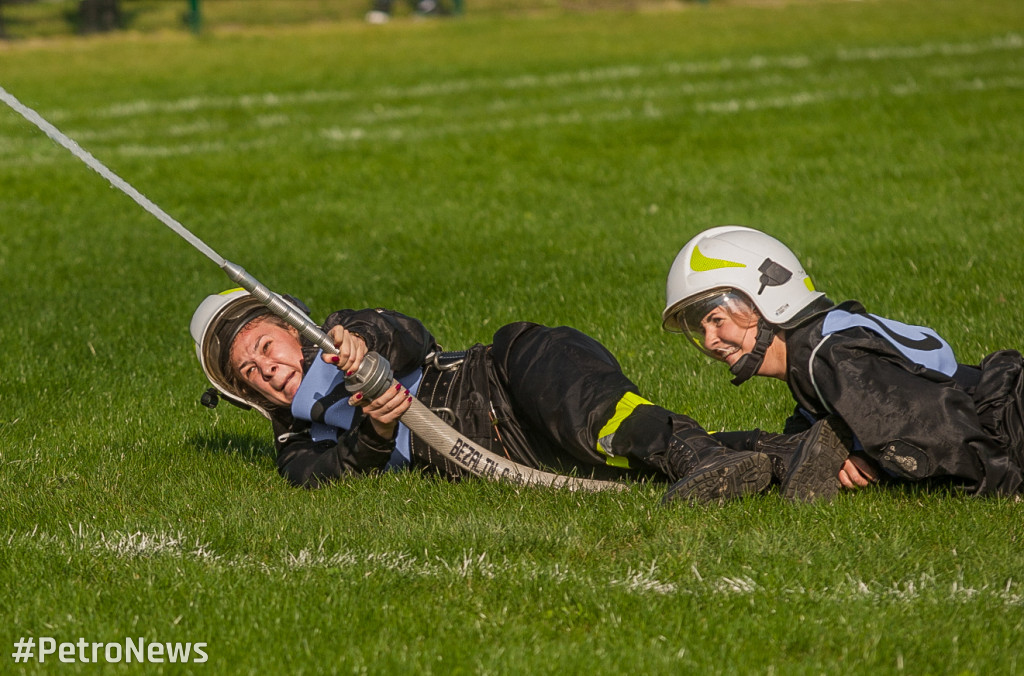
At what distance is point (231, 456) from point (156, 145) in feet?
36.5

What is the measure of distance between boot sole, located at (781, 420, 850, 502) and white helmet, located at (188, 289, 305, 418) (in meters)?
2.33

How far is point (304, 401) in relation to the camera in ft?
17.6

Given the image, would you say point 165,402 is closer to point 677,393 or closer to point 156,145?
point 677,393

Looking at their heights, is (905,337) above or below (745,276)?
below

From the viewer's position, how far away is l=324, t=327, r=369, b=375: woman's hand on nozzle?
15.7 feet

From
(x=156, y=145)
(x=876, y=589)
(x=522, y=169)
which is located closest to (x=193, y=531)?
(x=876, y=589)

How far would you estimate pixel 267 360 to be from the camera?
5.40 metres

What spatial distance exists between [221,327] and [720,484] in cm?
231

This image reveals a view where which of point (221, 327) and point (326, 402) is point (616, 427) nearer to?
point (326, 402)

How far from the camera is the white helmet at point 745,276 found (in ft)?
16.1

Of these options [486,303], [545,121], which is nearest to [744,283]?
[486,303]

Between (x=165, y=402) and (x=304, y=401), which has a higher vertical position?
(x=304, y=401)

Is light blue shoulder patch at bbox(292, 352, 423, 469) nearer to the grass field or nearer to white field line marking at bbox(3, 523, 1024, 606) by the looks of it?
the grass field

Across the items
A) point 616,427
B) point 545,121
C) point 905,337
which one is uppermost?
point 905,337
